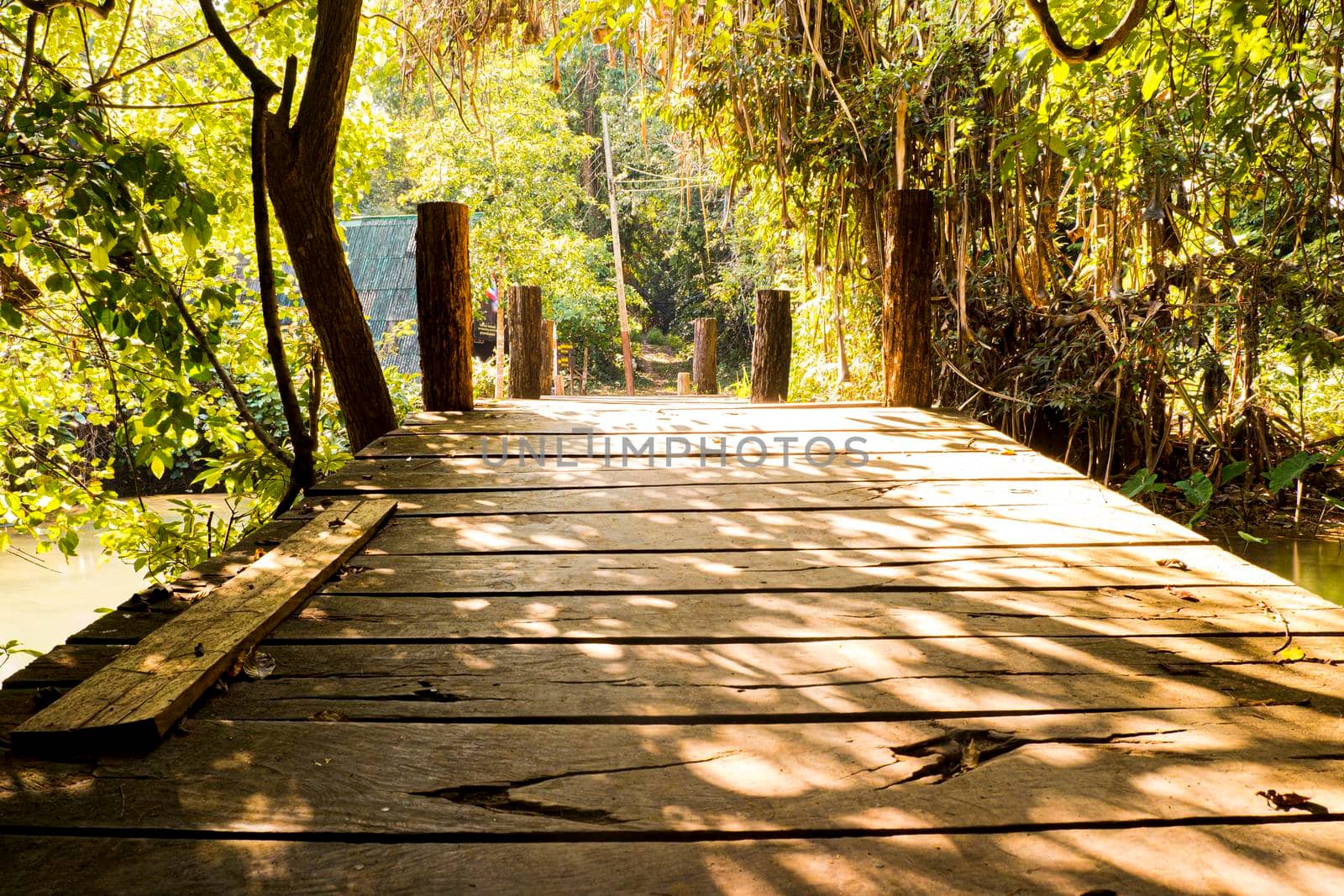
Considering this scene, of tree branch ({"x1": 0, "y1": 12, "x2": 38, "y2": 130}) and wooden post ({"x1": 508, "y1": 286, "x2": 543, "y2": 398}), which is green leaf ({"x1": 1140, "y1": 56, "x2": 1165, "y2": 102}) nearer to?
tree branch ({"x1": 0, "y1": 12, "x2": 38, "y2": 130})

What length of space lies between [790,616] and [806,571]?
0.28 m

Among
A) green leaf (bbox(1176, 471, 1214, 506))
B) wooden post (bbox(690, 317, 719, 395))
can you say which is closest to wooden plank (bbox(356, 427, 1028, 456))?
green leaf (bbox(1176, 471, 1214, 506))

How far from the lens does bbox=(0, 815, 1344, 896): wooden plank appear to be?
0.97m

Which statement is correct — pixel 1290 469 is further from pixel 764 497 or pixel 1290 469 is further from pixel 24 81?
pixel 24 81

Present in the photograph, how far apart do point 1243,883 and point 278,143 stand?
11.7 feet

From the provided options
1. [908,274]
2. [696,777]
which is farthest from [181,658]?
[908,274]

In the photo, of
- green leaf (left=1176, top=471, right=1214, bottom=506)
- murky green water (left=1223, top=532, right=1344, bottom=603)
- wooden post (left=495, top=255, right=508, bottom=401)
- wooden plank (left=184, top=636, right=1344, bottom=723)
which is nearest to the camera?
wooden plank (left=184, top=636, right=1344, bottom=723)

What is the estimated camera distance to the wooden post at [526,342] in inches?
216

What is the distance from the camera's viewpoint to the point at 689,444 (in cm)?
325

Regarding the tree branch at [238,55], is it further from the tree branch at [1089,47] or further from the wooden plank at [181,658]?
the tree branch at [1089,47]

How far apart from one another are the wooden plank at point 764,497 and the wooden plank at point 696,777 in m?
1.18

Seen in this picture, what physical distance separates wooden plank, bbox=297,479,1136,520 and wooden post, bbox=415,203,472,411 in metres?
1.09

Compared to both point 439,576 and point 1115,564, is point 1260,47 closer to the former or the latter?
point 1115,564

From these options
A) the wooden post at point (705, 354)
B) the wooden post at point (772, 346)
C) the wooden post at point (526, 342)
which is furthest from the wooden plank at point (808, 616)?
the wooden post at point (705, 354)
